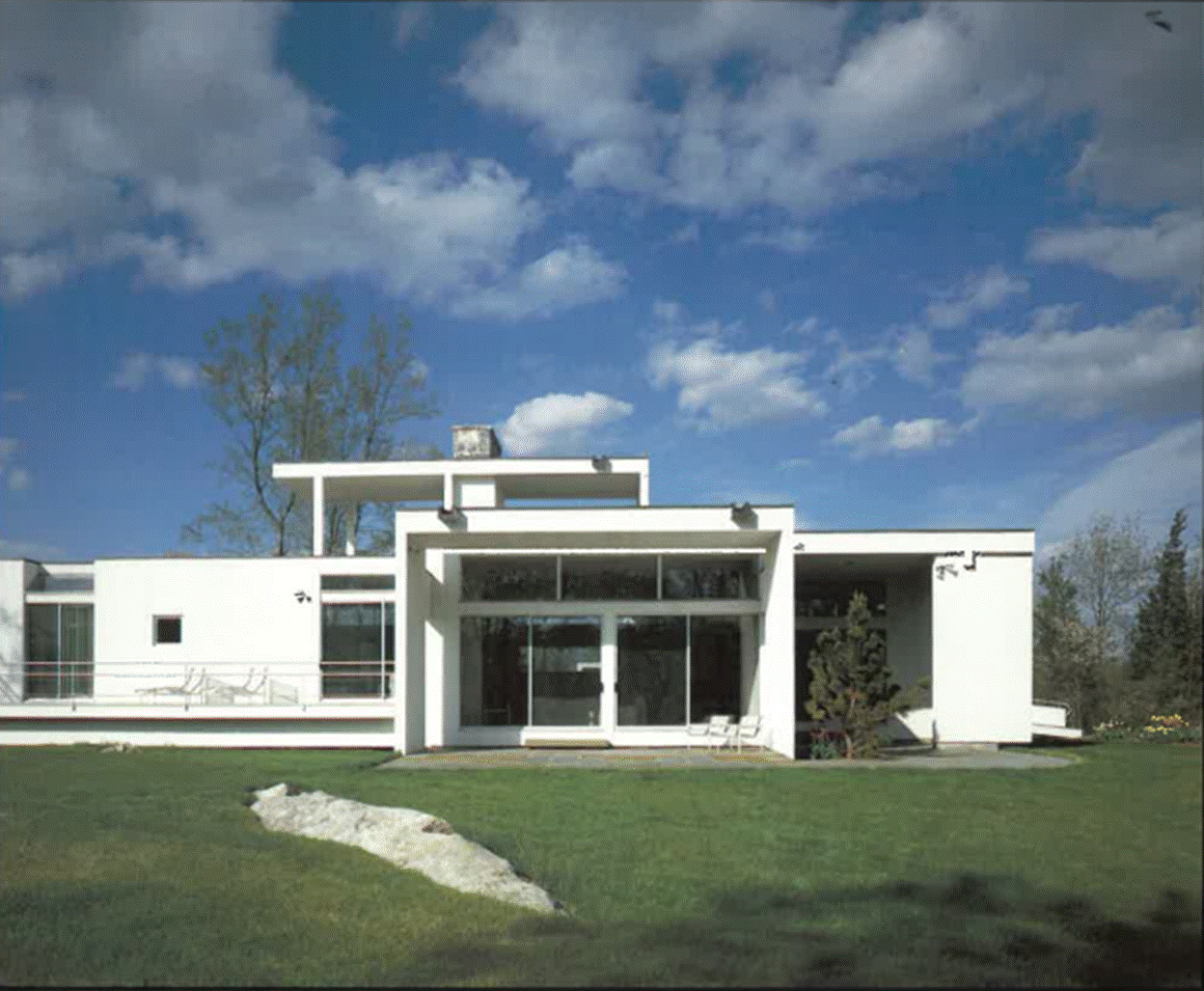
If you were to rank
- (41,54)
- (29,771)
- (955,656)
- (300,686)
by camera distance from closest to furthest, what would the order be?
(41,54)
(29,771)
(955,656)
(300,686)

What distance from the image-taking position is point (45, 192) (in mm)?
10914

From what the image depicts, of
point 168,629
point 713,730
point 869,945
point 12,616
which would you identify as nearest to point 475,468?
point 168,629

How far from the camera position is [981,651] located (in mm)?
20656

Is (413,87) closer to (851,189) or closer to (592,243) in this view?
(851,189)

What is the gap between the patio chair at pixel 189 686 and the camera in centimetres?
2206

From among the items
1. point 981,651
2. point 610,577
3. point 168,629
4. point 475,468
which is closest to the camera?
point 981,651

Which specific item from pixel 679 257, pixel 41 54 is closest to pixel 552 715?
pixel 679 257

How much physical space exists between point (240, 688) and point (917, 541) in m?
13.5

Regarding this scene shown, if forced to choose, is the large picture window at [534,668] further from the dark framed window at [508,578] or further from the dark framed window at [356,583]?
the dark framed window at [356,583]

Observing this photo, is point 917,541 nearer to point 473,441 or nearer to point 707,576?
point 707,576

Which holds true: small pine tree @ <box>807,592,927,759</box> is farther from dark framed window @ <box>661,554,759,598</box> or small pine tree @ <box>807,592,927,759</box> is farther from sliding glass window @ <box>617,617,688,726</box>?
sliding glass window @ <box>617,617,688,726</box>

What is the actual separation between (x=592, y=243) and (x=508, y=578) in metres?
11.7

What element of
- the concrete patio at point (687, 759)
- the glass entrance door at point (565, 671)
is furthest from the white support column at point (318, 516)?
the concrete patio at point (687, 759)

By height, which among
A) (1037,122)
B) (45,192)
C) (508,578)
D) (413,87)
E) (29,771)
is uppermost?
(45,192)
